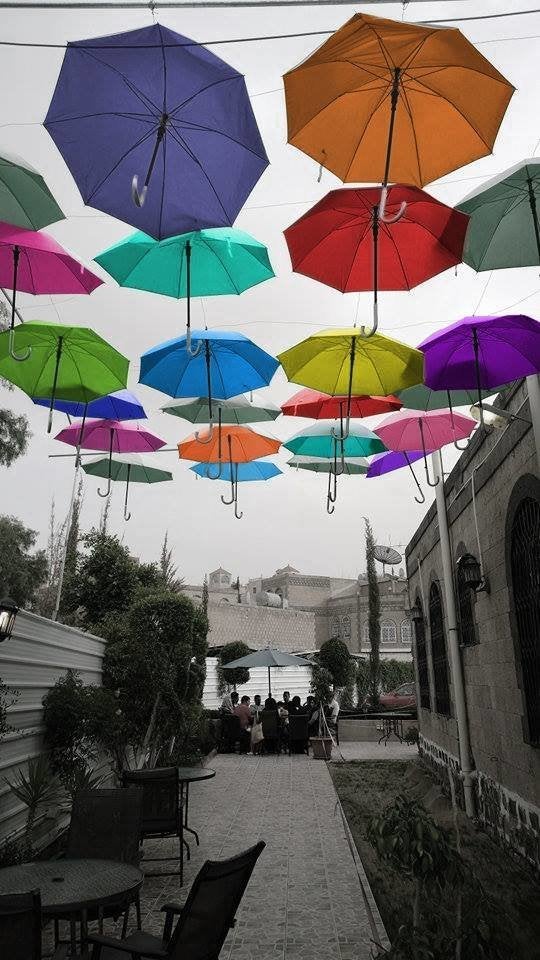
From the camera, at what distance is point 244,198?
12.7 ft

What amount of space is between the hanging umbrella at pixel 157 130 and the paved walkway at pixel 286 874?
463 centimetres

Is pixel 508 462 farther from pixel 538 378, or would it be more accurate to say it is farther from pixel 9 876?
pixel 9 876

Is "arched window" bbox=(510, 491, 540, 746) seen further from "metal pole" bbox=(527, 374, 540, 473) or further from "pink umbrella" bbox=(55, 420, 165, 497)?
"pink umbrella" bbox=(55, 420, 165, 497)

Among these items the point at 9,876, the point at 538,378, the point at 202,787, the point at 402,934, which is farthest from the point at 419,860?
the point at 202,787

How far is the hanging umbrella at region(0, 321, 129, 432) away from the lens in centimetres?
532

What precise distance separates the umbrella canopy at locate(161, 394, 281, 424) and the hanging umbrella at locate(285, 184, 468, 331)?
212 centimetres

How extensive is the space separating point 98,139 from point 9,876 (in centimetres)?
407

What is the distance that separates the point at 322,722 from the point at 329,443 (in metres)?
9.66

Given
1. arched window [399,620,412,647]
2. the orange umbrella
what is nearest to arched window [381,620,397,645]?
arched window [399,620,412,647]

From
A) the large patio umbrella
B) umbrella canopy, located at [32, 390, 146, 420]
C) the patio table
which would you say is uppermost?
umbrella canopy, located at [32, 390, 146, 420]

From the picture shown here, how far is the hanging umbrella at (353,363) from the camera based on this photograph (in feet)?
17.9

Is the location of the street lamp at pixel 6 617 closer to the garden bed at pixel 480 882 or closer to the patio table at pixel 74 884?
the patio table at pixel 74 884

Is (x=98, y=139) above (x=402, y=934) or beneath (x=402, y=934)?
above

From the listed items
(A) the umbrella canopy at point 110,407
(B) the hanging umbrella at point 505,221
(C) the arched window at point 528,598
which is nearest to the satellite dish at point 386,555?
(C) the arched window at point 528,598
